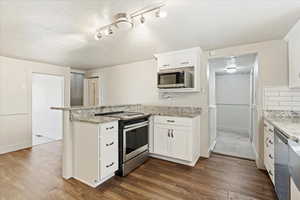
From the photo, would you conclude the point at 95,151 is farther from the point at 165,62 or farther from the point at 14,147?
the point at 14,147

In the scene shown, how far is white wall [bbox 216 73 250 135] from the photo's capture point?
17.1 feet

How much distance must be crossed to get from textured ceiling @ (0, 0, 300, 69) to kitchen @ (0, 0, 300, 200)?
0.01 meters

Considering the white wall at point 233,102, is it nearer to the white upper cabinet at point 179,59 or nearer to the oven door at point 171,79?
the white upper cabinet at point 179,59

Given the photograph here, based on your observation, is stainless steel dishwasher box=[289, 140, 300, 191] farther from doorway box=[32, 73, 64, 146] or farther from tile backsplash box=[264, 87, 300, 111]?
doorway box=[32, 73, 64, 146]

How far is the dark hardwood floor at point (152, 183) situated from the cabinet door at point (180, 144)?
198 millimetres

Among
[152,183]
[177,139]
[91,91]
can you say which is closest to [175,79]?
[177,139]

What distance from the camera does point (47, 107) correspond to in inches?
187

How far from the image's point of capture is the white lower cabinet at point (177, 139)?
2.60 meters

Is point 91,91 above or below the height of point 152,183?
above

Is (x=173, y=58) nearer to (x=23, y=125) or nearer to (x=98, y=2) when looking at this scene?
(x=98, y=2)

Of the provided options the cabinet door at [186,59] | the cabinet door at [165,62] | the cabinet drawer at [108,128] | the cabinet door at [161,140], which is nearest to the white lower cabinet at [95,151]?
the cabinet drawer at [108,128]

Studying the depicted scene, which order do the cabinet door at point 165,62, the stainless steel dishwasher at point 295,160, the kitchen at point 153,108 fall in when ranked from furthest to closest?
1. the cabinet door at point 165,62
2. the kitchen at point 153,108
3. the stainless steel dishwasher at point 295,160

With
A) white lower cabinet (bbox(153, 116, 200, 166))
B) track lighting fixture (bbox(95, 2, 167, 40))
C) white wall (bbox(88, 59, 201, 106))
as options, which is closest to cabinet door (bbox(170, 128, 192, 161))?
white lower cabinet (bbox(153, 116, 200, 166))

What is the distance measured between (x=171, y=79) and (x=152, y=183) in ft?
6.20
